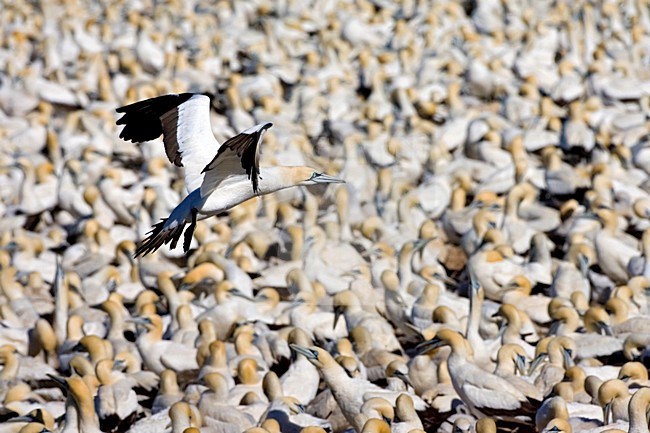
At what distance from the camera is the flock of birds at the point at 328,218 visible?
875cm

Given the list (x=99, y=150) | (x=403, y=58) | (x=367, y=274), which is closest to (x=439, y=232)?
(x=367, y=274)

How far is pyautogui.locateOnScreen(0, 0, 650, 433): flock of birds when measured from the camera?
875 cm

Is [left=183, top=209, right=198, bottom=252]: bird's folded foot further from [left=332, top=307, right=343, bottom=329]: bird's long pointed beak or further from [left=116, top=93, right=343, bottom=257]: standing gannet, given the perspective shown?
[left=332, top=307, right=343, bottom=329]: bird's long pointed beak

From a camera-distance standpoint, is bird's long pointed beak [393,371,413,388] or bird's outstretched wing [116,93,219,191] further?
bird's long pointed beak [393,371,413,388]

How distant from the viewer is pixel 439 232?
13.4 metres

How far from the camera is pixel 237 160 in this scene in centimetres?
728

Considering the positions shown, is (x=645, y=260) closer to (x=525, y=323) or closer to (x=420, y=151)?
(x=525, y=323)

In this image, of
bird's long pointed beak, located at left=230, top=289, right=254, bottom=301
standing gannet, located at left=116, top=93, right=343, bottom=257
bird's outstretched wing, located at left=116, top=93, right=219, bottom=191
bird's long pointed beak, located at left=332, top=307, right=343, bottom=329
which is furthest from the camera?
bird's long pointed beak, located at left=230, top=289, right=254, bottom=301

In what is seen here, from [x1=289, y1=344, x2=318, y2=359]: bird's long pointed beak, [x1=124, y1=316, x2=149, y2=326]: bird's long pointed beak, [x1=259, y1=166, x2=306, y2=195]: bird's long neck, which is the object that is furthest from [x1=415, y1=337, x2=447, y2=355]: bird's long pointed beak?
[x1=124, y1=316, x2=149, y2=326]: bird's long pointed beak

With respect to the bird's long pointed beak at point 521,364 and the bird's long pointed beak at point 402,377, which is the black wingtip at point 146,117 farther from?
the bird's long pointed beak at point 521,364

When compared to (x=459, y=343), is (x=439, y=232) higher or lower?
lower

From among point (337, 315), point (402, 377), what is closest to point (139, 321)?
point (337, 315)

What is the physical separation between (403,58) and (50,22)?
6.73 m

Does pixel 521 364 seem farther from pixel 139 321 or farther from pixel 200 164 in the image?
pixel 139 321
